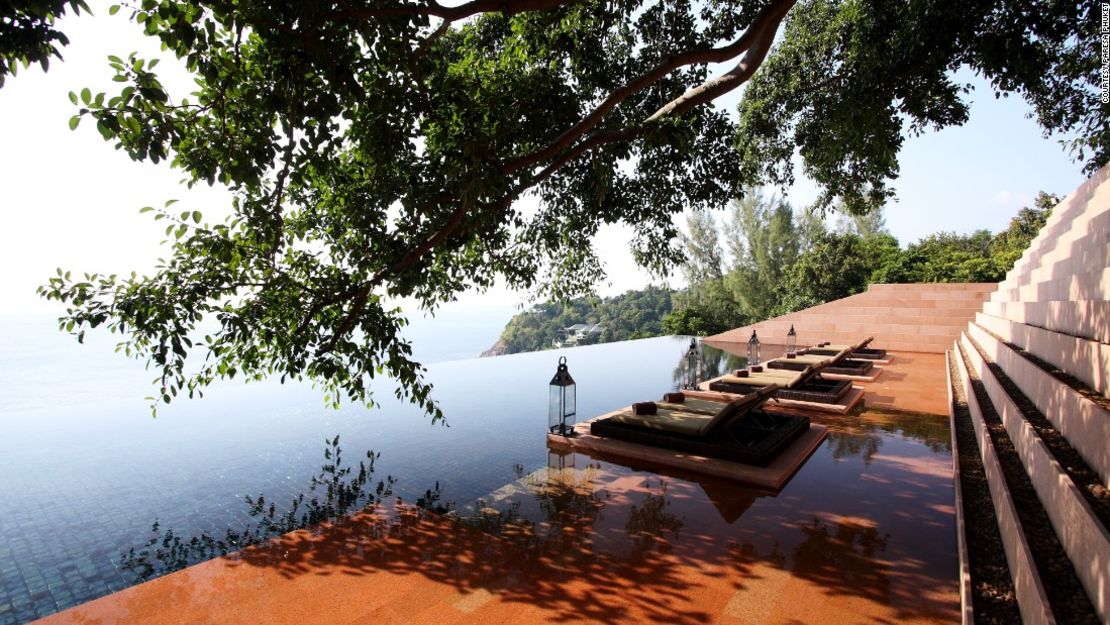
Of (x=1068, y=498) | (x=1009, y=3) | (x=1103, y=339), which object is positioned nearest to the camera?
(x=1068, y=498)

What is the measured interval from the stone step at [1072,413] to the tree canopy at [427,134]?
3358mm

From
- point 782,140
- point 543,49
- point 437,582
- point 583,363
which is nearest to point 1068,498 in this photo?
point 437,582

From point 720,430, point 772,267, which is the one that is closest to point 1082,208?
point 720,430

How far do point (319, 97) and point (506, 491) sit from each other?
366cm

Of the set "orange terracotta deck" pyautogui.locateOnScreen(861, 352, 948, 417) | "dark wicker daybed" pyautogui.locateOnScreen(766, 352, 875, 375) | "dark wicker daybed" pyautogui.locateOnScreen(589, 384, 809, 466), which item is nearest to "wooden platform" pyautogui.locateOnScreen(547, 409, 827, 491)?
"dark wicker daybed" pyautogui.locateOnScreen(589, 384, 809, 466)

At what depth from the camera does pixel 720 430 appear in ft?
18.8

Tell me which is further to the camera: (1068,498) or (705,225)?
(705,225)

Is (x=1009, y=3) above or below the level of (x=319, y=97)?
above

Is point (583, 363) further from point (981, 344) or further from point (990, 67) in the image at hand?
point (990, 67)

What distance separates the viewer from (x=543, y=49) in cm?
650

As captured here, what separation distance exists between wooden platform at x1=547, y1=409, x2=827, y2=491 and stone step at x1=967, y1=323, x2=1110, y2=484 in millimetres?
2055

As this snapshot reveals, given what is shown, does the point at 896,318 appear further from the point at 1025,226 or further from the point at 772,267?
the point at 1025,226

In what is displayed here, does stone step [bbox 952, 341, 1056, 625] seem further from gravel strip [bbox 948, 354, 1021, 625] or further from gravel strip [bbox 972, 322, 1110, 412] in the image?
gravel strip [bbox 972, 322, 1110, 412]

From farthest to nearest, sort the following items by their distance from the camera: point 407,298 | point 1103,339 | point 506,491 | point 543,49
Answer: point 543,49 → point 407,298 → point 506,491 → point 1103,339
